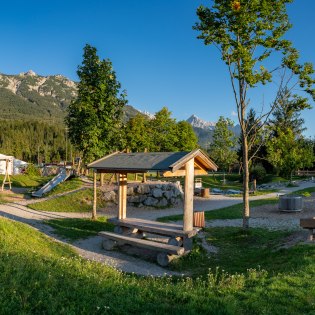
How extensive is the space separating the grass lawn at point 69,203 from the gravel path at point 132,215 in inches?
35.5

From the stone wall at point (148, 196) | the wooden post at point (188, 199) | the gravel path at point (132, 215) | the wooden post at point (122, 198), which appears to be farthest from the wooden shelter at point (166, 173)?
the stone wall at point (148, 196)

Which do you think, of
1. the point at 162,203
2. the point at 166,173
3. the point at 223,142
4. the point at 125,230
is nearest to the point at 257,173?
the point at 223,142

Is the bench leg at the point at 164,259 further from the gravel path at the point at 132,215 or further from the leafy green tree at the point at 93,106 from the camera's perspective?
the leafy green tree at the point at 93,106

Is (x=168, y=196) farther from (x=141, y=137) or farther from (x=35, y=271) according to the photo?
(x=35, y=271)

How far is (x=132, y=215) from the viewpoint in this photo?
19.3 meters

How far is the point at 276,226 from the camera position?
15180 mm

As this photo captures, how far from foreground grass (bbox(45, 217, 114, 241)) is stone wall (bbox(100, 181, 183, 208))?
530cm

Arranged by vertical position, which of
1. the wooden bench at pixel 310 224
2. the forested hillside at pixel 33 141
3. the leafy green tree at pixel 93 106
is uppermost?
the forested hillside at pixel 33 141

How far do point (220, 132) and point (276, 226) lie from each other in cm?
3145

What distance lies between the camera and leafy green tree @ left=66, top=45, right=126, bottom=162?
15742 millimetres

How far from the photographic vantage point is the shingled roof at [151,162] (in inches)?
417

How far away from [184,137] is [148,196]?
81.4 ft

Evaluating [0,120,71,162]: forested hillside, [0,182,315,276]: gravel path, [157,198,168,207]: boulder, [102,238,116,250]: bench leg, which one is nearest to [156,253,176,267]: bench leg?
[0,182,315,276]: gravel path

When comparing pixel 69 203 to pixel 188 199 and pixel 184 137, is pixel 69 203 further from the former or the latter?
pixel 184 137
